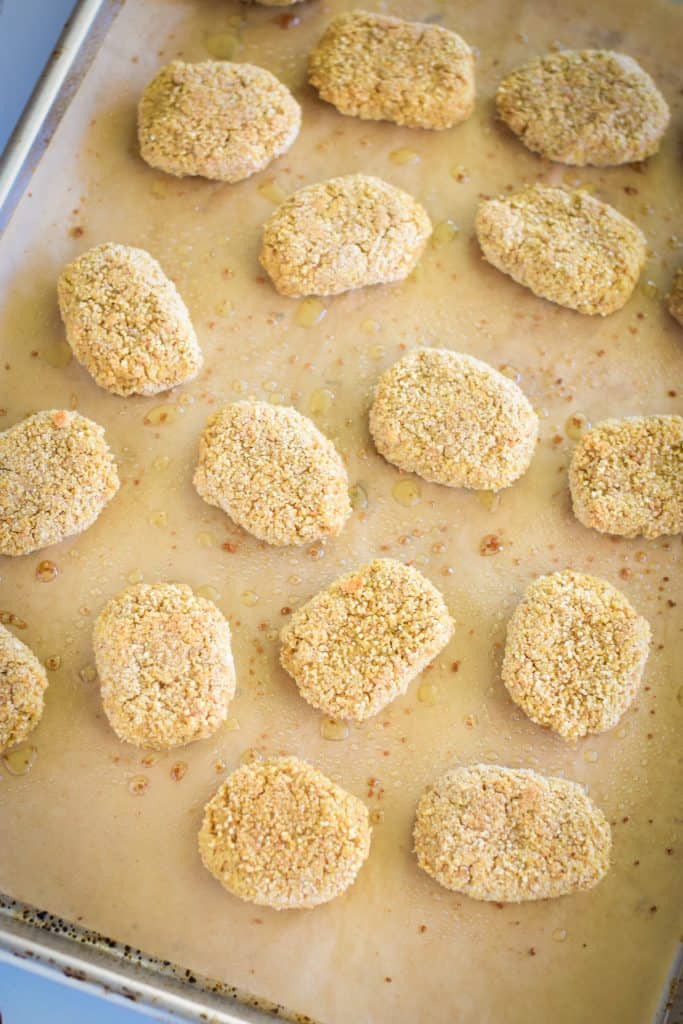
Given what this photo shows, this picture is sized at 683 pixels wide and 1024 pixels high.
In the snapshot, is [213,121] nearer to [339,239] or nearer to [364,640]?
[339,239]

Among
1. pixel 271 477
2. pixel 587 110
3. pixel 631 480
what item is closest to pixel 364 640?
pixel 271 477

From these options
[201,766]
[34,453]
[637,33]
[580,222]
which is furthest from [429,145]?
[201,766]

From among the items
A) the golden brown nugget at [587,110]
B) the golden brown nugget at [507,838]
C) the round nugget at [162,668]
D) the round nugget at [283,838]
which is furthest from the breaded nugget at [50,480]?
the golden brown nugget at [587,110]

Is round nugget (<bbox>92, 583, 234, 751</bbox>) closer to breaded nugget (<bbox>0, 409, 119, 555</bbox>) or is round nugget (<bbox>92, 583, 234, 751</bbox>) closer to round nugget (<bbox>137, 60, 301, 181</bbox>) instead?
breaded nugget (<bbox>0, 409, 119, 555</bbox>)

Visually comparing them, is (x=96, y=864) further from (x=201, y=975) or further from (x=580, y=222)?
(x=580, y=222)

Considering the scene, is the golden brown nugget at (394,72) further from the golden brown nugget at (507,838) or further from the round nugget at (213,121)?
the golden brown nugget at (507,838)

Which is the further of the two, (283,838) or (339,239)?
(339,239)

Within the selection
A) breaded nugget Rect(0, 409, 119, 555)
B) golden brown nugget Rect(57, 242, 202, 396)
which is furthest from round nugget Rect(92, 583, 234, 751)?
golden brown nugget Rect(57, 242, 202, 396)

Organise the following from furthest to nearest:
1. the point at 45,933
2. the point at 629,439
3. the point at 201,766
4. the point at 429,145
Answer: the point at 429,145 < the point at 629,439 < the point at 201,766 < the point at 45,933
